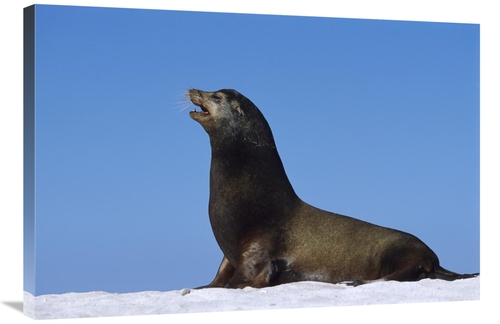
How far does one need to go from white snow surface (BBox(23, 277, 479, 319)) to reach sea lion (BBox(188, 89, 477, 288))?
0.63 ft

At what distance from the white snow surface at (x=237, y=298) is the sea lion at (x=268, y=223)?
0.19 m

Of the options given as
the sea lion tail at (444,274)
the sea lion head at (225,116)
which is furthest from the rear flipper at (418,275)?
the sea lion head at (225,116)

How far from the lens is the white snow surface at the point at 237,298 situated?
525 inches

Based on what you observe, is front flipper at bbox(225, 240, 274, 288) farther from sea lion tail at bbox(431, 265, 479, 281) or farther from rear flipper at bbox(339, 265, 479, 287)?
sea lion tail at bbox(431, 265, 479, 281)

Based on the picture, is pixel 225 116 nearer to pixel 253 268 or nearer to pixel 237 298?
pixel 253 268

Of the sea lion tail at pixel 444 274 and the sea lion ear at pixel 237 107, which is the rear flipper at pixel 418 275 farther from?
the sea lion ear at pixel 237 107

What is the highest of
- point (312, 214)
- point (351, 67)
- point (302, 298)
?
point (351, 67)

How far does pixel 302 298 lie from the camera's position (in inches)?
558

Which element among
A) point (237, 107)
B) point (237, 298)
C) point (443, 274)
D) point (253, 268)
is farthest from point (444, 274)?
point (237, 107)

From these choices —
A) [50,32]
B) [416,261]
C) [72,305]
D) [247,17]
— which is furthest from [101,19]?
[416,261]

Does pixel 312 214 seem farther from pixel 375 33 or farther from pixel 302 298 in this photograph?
pixel 375 33

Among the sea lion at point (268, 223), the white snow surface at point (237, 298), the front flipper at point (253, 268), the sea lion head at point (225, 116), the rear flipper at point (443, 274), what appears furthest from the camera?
the rear flipper at point (443, 274)

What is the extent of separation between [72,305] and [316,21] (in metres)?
4.52

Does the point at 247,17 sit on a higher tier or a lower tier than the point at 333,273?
higher
